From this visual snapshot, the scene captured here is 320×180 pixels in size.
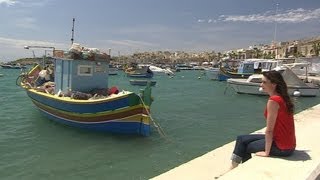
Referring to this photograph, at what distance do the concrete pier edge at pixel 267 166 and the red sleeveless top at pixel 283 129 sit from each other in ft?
0.78

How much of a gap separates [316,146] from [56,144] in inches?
367

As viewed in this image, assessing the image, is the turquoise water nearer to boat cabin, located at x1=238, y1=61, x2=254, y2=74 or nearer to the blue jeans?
the blue jeans

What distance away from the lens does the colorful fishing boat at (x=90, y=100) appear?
14.6 m

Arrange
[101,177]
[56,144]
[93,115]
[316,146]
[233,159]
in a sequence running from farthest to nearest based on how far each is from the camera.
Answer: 1. [93,115]
2. [56,144]
3. [101,177]
4. [316,146]
5. [233,159]

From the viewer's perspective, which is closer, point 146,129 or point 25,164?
point 25,164

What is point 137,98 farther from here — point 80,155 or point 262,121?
point 262,121

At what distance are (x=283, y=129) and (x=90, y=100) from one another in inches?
402

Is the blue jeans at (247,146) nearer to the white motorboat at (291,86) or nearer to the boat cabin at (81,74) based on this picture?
the boat cabin at (81,74)

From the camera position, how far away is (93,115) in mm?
15219

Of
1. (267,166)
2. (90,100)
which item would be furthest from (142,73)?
(267,166)

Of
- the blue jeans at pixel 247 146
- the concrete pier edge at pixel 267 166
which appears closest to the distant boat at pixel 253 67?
the concrete pier edge at pixel 267 166

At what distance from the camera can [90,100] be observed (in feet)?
50.1

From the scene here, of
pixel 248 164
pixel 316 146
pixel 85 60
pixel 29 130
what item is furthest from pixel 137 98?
pixel 248 164

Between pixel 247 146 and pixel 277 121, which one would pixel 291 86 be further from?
pixel 277 121
